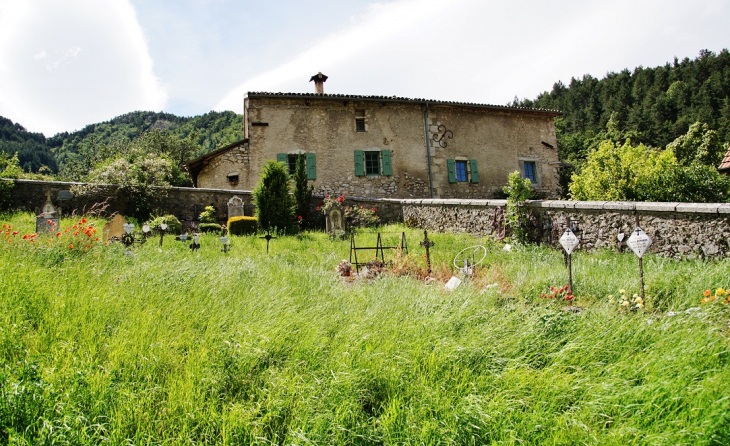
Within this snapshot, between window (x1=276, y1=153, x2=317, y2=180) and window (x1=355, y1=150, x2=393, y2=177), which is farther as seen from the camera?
window (x1=355, y1=150, x2=393, y2=177)

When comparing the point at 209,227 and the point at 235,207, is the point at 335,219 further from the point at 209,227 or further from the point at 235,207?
the point at 209,227

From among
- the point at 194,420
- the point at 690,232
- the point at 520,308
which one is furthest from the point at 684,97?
the point at 194,420

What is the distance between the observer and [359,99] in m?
16.6

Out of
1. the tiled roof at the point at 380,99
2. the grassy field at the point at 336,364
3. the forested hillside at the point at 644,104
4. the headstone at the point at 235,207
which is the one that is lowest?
the grassy field at the point at 336,364

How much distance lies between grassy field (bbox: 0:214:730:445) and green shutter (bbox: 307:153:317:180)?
37.9 ft

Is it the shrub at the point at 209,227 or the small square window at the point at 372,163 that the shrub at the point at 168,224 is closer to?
the shrub at the point at 209,227

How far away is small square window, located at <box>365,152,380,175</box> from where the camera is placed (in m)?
17.0

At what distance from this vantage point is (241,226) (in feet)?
37.8

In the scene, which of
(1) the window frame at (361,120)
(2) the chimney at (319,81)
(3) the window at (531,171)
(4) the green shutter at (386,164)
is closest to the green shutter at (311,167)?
(1) the window frame at (361,120)

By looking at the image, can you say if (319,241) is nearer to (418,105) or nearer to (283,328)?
(283,328)

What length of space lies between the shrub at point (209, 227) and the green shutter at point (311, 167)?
5.13 m

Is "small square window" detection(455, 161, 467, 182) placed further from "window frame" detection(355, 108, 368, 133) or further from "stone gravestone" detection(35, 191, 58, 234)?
"stone gravestone" detection(35, 191, 58, 234)

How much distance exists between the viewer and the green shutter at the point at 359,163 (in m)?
16.6

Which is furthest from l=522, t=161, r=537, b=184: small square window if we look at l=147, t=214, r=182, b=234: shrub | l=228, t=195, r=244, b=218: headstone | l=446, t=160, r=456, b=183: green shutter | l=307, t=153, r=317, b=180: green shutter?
l=147, t=214, r=182, b=234: shrub
